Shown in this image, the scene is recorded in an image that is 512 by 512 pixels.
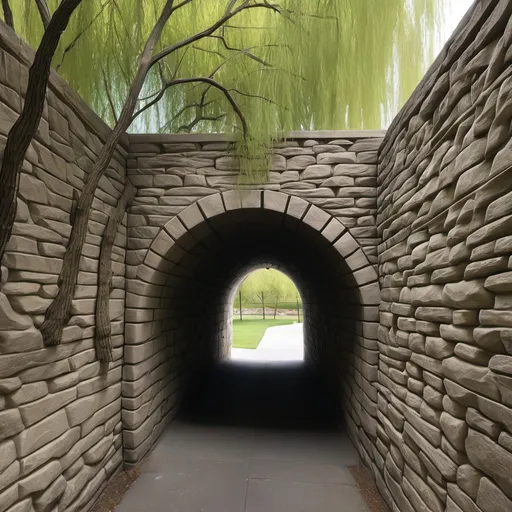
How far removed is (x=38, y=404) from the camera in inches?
81.1

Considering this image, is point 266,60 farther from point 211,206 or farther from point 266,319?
point 266,319

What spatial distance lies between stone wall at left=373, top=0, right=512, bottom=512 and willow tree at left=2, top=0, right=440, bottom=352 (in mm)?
1093

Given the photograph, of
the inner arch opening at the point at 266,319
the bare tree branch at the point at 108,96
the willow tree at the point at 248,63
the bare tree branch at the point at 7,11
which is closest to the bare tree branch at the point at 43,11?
the bare tree branch at the point at 7,11

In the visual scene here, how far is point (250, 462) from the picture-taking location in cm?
328

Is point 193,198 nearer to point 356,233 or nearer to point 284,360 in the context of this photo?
point 356,233

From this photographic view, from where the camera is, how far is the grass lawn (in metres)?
13.8

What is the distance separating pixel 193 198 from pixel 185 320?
84.3 inches

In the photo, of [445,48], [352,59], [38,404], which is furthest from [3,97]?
[352,59]

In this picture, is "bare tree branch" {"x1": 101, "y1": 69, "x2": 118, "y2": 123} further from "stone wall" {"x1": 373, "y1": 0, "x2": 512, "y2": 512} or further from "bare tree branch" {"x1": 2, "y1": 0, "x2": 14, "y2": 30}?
"stone wall" {"x1": 373, "y1": 0, "x2": 512, "y2": 512}

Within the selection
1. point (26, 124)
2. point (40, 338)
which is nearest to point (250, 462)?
point (40, 338)

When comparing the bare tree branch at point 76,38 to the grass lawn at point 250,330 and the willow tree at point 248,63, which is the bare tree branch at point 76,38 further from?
the grass lawn at point 250,330

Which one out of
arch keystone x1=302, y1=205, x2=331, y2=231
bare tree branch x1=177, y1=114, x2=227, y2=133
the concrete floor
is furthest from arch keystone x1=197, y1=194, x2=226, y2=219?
the concrete floor

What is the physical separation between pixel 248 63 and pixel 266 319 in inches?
857

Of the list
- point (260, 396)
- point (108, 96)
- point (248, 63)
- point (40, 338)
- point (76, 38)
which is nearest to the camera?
point (40, 338)
